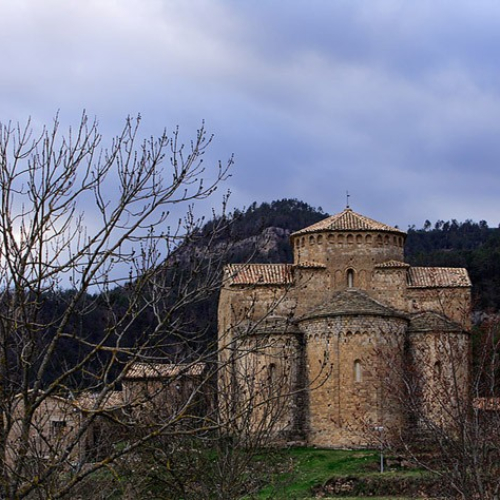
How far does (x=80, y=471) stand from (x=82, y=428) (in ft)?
1.35

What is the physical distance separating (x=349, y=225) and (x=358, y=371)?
6248mm

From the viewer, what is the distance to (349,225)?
109 ft

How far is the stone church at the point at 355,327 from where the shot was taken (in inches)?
1136

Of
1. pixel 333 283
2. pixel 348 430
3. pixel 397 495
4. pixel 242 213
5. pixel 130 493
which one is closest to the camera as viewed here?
pixel 242 213

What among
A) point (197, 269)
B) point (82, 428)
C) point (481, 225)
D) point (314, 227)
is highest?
point (481, 225)

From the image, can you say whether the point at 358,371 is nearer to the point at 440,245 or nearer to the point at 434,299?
the point at 434,299

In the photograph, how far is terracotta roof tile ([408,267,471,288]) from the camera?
32.9 metres

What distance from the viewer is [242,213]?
9.40m

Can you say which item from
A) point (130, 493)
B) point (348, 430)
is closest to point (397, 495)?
point (348, 430)

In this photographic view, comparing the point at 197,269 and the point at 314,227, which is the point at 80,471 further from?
the point at 314,227

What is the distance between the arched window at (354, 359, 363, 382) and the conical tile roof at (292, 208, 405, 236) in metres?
5.66

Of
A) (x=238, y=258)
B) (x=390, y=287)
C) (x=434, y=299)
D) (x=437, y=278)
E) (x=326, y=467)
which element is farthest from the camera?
(x=238, y=258)

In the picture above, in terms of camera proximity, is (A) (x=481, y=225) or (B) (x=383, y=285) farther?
(A) (x=481, y=225)

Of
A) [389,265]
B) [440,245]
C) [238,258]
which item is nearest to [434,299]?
[389,265]
